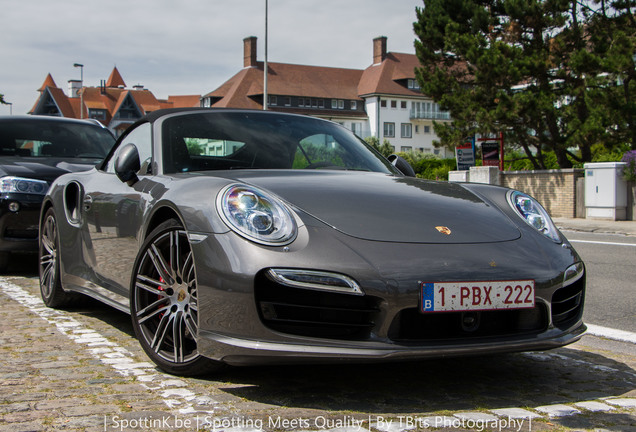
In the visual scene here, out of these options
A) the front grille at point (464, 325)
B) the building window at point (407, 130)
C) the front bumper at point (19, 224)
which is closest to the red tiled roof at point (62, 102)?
the building window at point (407, 130)

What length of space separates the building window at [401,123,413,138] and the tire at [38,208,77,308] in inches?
3626

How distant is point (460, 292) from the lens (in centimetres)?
309

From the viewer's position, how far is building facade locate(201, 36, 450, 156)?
304 feet

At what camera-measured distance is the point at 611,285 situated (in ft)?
25.4

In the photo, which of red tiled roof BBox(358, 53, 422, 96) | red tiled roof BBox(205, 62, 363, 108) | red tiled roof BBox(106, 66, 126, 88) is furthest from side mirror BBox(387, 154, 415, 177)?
red tiled roof BBox(106, 66, 126, 88)

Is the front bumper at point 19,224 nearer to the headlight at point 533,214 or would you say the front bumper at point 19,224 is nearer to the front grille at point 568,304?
the headlight at point 533,214

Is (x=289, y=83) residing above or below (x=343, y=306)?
above

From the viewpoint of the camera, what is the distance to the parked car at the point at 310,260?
10.0 ft

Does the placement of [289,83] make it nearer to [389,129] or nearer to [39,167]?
[389,129]

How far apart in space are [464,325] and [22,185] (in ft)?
17.8

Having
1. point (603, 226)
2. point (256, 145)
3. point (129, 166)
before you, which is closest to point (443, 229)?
point (256, 145)

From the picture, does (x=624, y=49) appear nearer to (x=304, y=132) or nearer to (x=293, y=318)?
(x=304, y=132)

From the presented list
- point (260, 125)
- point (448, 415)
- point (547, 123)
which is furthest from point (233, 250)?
point (547, 123)

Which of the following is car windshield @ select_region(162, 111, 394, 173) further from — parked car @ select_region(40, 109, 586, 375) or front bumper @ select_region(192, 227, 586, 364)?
front bumper @ select_region(192, 227, 586, 364)
